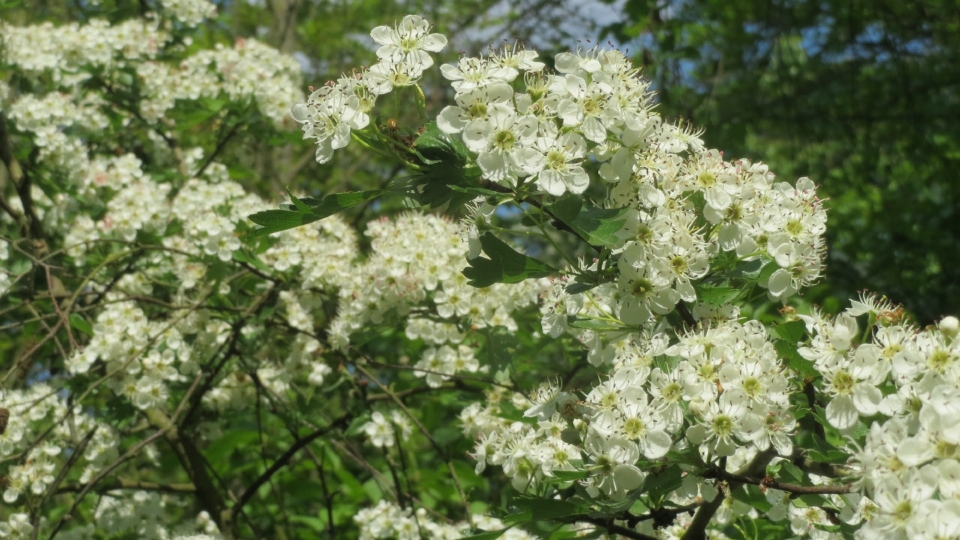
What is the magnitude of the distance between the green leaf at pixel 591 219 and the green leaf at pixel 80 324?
2.26 meters

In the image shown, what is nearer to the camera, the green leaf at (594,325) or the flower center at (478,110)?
the flower center at (478,110)

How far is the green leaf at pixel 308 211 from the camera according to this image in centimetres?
158

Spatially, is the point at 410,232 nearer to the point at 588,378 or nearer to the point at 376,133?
the point at 588,378

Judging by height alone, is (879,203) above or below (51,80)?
above

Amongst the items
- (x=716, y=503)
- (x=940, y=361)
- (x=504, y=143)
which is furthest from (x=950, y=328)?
(x=504, y=143)

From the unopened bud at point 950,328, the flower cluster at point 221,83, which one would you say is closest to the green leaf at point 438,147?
the unopened bud at point 950,328

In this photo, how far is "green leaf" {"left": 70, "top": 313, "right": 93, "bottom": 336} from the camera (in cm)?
316

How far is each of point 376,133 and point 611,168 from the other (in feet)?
1.48

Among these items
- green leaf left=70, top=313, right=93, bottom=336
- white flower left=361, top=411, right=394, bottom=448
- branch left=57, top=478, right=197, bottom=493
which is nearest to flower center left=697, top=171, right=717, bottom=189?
white flower left=361, top=411, right=394, bottom=448

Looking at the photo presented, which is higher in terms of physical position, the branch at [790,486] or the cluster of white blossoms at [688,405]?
the cluster of white blossoms at [688,405]

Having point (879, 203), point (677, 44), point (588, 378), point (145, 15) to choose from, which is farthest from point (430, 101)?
point (588, 378)

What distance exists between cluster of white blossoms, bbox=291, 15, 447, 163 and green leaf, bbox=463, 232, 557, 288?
1.14ft

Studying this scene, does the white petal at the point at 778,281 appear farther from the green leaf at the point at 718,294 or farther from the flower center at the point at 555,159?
the flower center at the point at 555,159

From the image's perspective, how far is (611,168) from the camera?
5.37 ft
